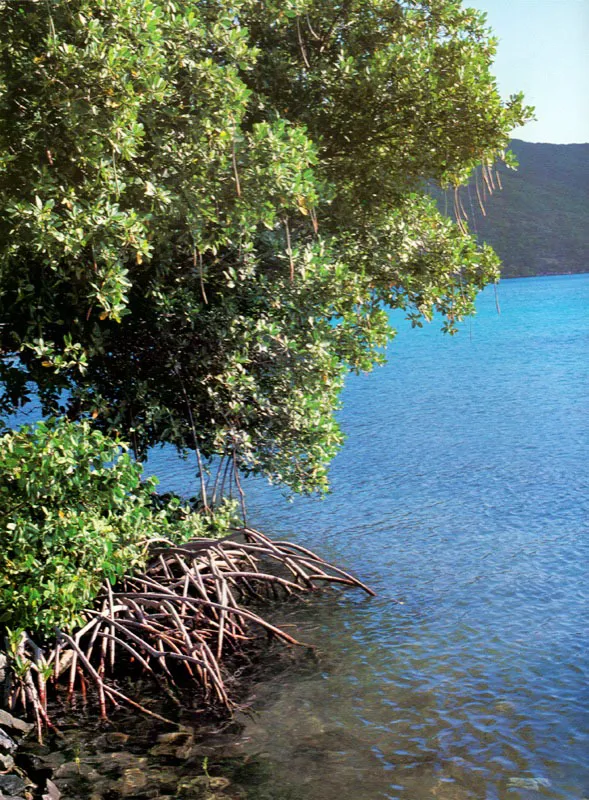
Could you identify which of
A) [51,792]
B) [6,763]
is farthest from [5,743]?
[51,792]

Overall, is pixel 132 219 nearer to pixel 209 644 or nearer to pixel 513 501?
pixel 209 644

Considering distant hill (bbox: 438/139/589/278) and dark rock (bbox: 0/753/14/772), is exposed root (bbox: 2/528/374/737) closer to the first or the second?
dark rock (bbox: 0/753/14/772)

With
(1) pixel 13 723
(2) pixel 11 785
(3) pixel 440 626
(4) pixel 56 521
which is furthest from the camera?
(3) pixel 440 626

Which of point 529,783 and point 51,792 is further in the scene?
point 529,783

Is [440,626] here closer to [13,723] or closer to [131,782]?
[131,782]

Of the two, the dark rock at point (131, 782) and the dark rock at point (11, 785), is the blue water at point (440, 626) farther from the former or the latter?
the dark rock at point (11, 785)

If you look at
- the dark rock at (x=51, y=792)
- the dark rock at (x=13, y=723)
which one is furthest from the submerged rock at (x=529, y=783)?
the dark rock at (x=13, y=723)

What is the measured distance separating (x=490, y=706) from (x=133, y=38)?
8819 mm

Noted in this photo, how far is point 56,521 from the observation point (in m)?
10.7

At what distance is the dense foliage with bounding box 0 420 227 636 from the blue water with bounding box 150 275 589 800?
2581 mm

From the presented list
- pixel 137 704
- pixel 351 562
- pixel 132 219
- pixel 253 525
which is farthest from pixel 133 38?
pixel 253 525

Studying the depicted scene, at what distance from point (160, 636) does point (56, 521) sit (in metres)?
2.16

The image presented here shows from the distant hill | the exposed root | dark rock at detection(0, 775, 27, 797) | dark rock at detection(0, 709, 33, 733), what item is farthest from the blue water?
the distant hill

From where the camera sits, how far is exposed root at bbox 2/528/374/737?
1112 cm
